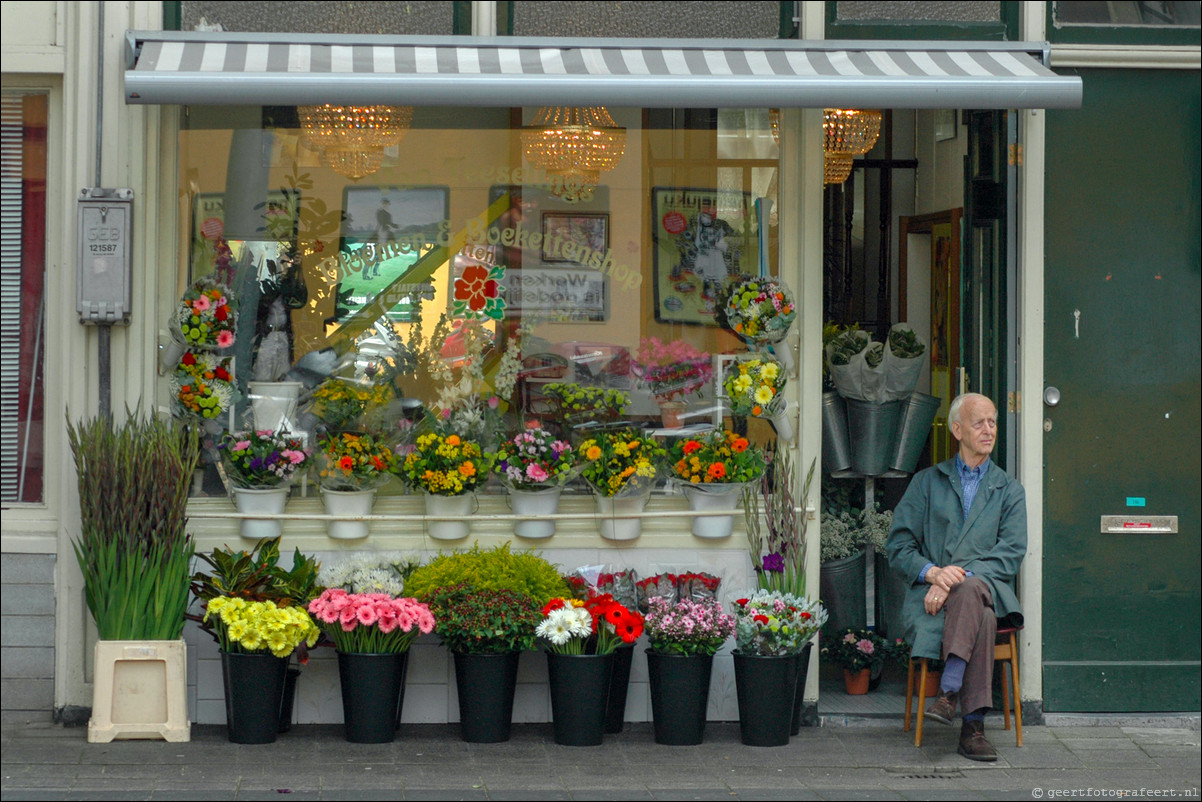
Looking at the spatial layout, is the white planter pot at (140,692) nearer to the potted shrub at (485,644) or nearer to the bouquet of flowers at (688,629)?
the potted shrub at (485,644)

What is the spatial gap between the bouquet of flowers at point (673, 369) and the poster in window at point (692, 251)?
0.54 ft

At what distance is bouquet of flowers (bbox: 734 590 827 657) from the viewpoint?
239 inches

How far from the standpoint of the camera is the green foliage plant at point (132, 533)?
19.5ft

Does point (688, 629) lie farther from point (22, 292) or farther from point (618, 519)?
point (22, 292)

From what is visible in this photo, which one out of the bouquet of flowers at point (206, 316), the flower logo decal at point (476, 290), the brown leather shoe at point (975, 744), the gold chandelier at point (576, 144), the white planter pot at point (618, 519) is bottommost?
the brown leather shoe at point (975, 744)

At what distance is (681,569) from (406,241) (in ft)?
6.79

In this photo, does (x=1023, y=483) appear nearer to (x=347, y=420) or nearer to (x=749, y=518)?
(x=749, y=518)

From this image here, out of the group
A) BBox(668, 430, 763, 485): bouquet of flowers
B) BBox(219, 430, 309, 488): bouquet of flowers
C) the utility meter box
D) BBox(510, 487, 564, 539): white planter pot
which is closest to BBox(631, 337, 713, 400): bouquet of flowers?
BBox(668, 430, 763, 485): bouquet of flowers

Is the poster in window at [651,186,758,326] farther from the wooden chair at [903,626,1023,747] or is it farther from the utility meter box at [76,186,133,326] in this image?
the utility meter box at [76,186,133,326]

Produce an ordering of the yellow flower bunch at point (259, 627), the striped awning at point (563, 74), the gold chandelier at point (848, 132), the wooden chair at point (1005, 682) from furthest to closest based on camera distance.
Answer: the gold chandelier at point (848, 132) < the wooden chair at point (1005, 682) < the yellow flower bunch at point (259, 627) < the striped awning at point (563, 74)

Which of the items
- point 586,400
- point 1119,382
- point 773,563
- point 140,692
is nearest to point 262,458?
point 140,692

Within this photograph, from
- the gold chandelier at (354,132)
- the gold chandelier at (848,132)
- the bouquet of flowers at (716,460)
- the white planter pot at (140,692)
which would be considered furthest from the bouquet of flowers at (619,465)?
the gold chandelier at (848,132)

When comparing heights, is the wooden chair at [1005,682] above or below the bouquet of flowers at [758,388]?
below

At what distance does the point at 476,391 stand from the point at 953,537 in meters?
2.35
